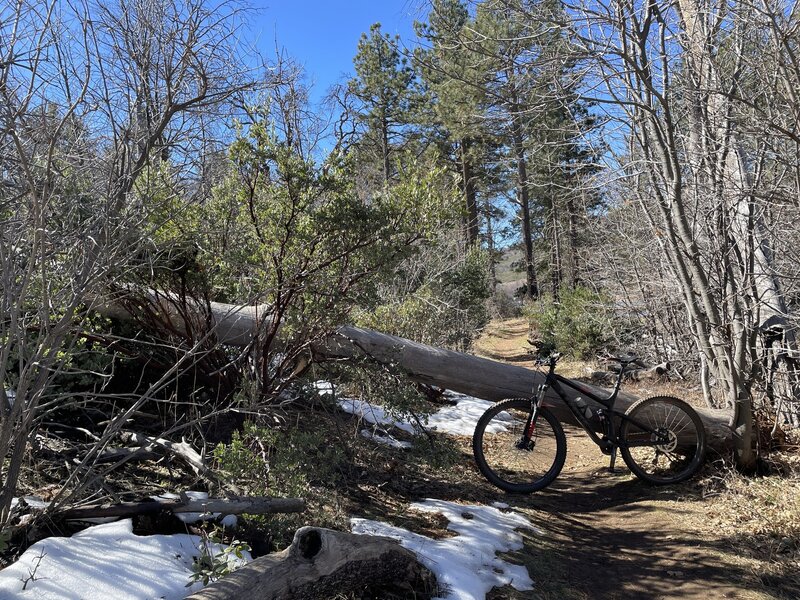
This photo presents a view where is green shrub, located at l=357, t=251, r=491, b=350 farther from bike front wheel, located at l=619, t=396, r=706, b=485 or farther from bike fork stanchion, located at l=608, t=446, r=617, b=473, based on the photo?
bike front wheel, located at l=619, t=396, r=706, b=485

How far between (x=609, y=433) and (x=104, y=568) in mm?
4255

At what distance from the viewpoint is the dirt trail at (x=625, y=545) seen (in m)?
3.54

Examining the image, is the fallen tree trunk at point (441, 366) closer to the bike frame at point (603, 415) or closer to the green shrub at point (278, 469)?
the bike frame at point (603, 415)

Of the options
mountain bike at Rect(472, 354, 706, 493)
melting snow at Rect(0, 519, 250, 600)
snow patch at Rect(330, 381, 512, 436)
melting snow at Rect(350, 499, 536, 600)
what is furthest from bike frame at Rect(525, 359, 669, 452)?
melting snow at Rect(0, 519, 250, 600)

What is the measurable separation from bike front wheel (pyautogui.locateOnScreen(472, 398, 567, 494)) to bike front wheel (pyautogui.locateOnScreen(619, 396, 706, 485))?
68cm

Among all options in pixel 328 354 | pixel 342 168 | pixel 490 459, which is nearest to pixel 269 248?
pixel 342 168

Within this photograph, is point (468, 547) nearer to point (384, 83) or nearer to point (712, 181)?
point (712, 181)

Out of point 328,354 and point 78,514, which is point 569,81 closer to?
point 328,354

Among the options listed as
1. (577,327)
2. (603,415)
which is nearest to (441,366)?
(603,415)

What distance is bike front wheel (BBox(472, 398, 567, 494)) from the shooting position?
16.9 feet

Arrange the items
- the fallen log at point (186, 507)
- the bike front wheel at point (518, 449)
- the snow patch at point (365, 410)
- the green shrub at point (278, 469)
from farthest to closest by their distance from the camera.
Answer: the snow patch at point (365, 410) → the bike front wheel at point (518, 449) → the green shrub at point (278, 469) → the fallen log at point (186, 507)

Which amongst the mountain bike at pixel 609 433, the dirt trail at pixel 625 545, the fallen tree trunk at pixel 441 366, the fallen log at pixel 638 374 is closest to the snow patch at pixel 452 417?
the fallen tree trunk at pixel 441 366

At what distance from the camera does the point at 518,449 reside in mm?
5461

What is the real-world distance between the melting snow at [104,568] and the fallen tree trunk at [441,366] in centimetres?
221
